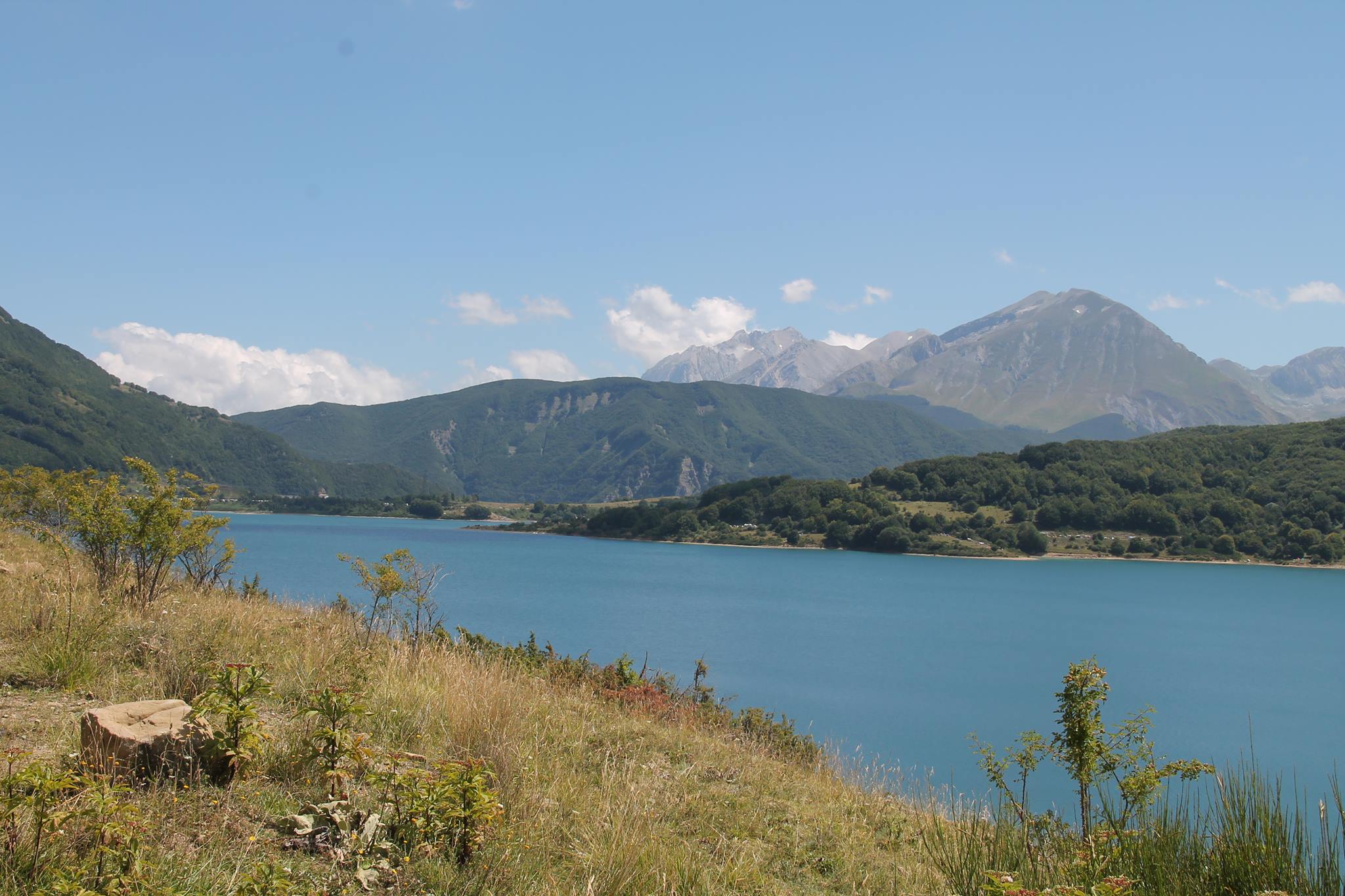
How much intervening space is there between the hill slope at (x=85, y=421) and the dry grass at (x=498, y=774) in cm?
9801

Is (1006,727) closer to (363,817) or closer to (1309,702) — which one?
(1309,702)

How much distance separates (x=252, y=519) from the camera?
517 feet

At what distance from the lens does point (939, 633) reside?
52.2m

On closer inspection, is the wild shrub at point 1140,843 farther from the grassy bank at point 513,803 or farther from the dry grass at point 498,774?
the dry grass at point 498,774

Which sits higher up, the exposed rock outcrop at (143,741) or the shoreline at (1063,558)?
the exposed rock outcrop at (143,741)

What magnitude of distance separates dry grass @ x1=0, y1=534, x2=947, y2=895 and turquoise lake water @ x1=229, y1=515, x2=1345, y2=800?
1.79m

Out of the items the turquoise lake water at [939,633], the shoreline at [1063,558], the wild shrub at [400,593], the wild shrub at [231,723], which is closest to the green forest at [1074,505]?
the shoreline at [1063,558]

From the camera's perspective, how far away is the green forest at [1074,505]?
10369 cm

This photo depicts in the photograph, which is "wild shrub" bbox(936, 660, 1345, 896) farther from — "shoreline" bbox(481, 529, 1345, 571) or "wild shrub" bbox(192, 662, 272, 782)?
"shoreline" bbox(481, 529, 1345, 571)

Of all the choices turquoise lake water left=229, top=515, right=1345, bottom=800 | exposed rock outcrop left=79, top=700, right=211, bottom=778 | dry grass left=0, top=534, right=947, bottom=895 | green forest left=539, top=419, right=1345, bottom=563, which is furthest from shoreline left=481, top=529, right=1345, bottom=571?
exposed rock outcrop left=79, top=700, right=211, bottom=778

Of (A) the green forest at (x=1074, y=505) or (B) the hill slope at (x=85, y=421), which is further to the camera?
(B) the hill slope at (x=85, y=421)

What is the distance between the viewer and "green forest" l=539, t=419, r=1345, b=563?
10369 cm

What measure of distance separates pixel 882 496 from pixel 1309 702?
8823cm

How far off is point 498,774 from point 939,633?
168ft
